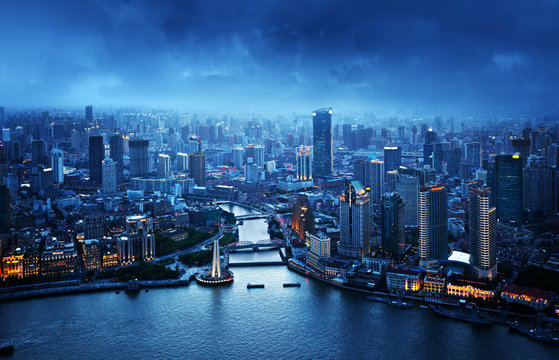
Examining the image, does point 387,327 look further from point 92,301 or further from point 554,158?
point 554,158

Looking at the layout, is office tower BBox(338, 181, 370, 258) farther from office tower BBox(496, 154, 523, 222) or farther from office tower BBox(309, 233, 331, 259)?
office tower BBox(496, 154, 523, 222)

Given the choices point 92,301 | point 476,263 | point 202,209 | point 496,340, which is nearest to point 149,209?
→ point 202,209

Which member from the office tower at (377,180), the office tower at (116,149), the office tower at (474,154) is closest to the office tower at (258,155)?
the office tower at (116,149)

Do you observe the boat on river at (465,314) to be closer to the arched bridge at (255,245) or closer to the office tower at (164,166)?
the arched bridge at (255,245)

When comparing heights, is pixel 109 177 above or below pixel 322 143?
below

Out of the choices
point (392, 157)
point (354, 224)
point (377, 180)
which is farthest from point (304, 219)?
point (392, 157)

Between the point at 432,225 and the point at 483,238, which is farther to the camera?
the point at 432,225

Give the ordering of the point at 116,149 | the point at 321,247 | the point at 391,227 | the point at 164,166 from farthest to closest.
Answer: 1. the point at 164,166
2. the point at 116,149
3. the point at 391,227
4. the point at 321,247

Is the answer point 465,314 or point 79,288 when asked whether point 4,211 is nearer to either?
point 79,288
